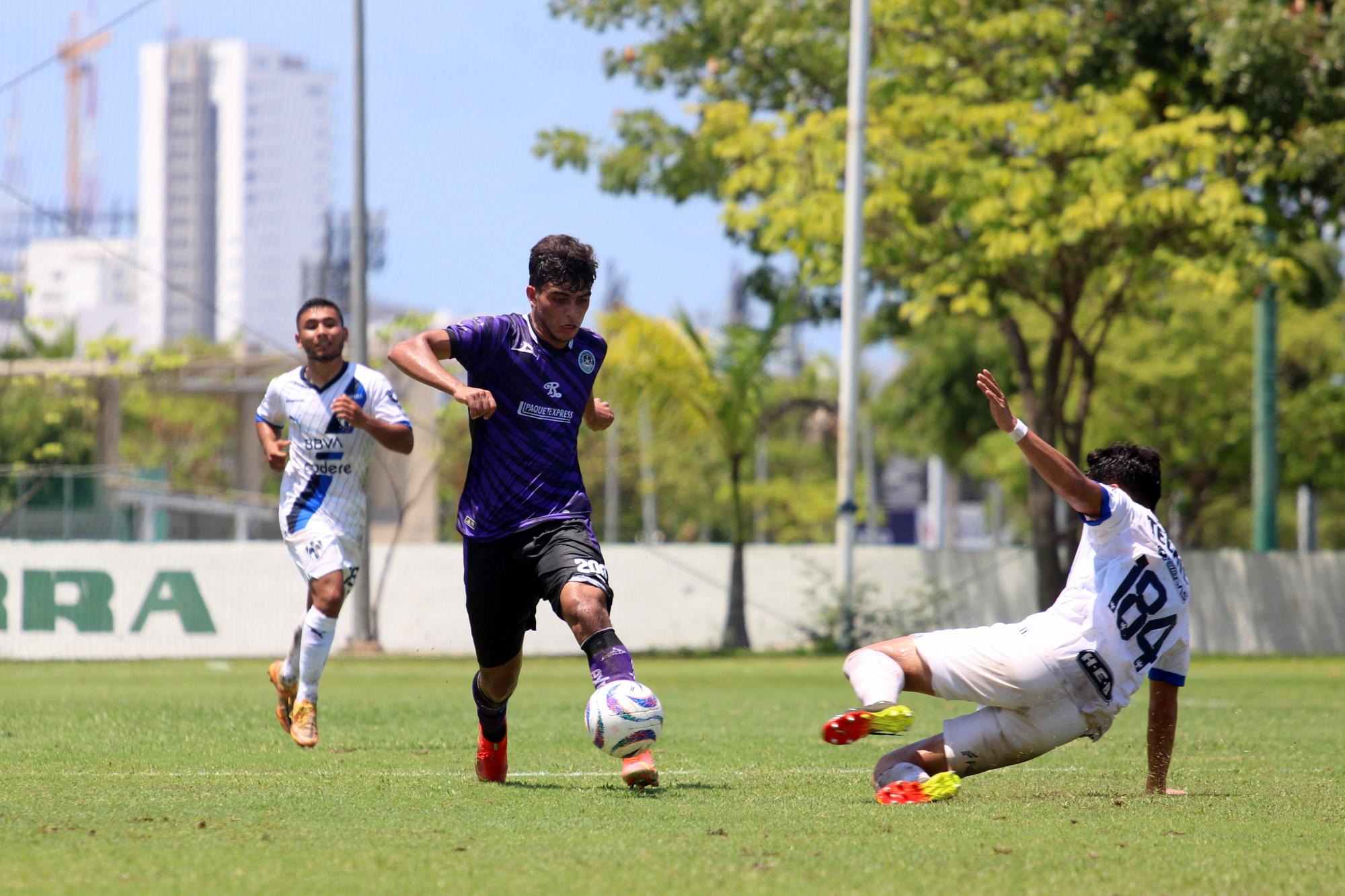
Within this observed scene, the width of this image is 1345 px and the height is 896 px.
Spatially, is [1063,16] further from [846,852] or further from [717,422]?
[846,852]

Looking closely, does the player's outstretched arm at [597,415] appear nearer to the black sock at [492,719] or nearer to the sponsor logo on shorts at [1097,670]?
the black sock at [492,719]

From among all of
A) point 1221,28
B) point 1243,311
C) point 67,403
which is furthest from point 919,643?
point 67,403

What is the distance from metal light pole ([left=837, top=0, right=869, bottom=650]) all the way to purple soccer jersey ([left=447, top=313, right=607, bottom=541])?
14429 millimetres

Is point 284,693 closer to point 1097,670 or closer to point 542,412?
point 542,412

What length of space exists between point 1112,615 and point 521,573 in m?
2.19

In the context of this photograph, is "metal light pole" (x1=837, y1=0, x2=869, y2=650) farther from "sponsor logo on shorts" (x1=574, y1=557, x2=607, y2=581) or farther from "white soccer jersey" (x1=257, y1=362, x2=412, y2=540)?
"sponsor logo on shorts" (x1=574, y1=557, x2=607, y2=581)

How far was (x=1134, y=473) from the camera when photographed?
251 inches

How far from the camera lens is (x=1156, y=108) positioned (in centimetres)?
2172

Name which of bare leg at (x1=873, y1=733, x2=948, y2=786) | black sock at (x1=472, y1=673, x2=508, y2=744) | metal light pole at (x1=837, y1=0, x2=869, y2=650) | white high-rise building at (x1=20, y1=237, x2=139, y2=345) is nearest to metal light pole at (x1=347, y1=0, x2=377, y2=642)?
metal light pole at (x1=837, y1=0, x2=869, y2=650)

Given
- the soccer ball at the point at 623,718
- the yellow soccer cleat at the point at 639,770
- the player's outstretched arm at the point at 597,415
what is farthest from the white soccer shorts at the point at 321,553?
the soccer ball at the point at 623,718

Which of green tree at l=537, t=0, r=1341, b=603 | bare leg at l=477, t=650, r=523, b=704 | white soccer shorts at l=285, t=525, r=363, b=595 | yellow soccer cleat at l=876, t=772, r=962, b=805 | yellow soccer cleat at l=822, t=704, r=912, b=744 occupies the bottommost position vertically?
yellow soccer cleat at l=876, t=772, r=962, b=805

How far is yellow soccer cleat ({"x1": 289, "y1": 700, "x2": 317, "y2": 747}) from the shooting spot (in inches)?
320

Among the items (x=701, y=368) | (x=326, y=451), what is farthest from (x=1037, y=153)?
(x=326, y=451)

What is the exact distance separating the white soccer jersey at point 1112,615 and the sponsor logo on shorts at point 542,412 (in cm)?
191
